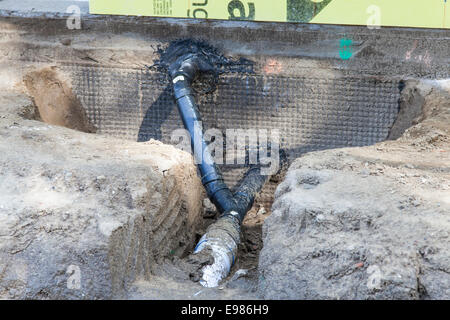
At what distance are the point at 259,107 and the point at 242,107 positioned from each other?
0.43 ft

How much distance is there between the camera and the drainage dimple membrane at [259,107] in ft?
13.4

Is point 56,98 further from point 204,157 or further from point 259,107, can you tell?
point 259,107

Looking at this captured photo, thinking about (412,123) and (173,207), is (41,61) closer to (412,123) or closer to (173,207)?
(173,207)

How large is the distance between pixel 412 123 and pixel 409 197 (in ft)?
5.92

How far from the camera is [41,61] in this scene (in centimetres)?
441

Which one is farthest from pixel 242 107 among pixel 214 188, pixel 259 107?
pixel 214 188

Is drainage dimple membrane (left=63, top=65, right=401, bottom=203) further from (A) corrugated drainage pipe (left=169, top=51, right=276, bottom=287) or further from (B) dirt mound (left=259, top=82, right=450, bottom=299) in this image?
(B) dirt mound (left=259, top=82, right=450, bottom=299)

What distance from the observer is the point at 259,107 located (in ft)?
13.8

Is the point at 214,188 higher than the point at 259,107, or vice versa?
the point at 259,107

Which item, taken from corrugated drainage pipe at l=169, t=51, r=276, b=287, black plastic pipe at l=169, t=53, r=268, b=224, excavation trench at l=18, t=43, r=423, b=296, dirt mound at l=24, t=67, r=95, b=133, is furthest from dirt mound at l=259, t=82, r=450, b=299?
dirt mound at l=24, t=67, r=95, b=133

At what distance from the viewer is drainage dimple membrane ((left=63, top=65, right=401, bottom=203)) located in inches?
161

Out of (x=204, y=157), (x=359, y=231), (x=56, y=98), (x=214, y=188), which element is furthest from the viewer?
(x=56, y=98)
